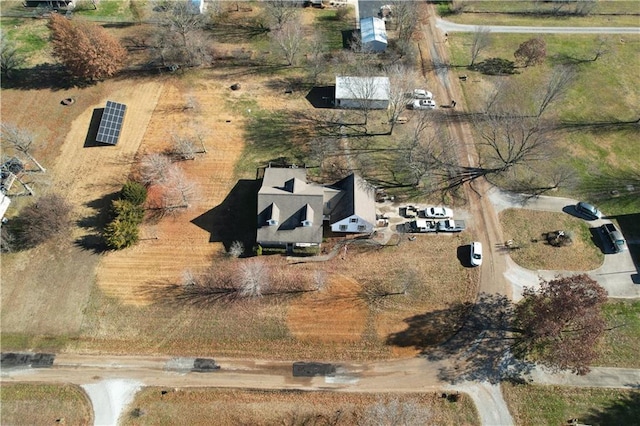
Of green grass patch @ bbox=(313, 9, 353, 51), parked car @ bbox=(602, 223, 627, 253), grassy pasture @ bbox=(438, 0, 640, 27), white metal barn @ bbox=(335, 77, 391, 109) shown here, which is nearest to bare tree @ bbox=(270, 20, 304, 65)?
green grass patch @ bbox=(313, 9, 353, 51)

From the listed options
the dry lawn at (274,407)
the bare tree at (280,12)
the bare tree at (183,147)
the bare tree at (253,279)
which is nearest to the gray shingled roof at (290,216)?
the bare tree at (253,279)

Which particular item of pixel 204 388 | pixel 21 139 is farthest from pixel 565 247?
pixel 21 139

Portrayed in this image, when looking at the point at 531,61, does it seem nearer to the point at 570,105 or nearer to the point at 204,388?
the point at 570,105

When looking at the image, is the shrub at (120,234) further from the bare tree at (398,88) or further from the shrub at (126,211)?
the bare tree at (398,88)

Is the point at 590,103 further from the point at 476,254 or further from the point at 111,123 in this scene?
the point at 111,123

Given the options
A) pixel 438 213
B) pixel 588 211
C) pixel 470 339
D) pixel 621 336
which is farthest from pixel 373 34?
pixel 621 336

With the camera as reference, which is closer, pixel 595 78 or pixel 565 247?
pixel 565 247
